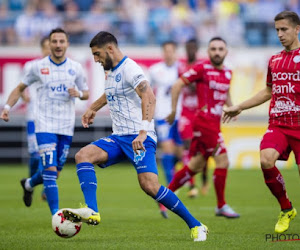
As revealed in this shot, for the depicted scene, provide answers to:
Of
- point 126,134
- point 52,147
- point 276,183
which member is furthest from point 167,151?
point 126,134

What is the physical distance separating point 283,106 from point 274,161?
69cm

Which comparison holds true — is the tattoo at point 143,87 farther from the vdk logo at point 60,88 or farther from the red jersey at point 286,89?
the vdk logo at point 60,88

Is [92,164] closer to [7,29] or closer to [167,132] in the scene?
[167,132]

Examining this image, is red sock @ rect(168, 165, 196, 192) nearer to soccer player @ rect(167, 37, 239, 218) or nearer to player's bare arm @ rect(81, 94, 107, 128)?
soccer player @ rect(167, 37, 239, 218)

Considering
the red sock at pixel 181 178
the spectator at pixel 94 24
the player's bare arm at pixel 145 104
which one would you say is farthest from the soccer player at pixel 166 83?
the spectator at pixel 94 24

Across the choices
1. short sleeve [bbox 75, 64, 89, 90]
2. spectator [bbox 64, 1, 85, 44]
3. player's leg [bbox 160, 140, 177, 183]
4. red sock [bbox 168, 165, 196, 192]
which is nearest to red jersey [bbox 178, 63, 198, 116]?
player's leg [bbox 160, 140, 177, 183]

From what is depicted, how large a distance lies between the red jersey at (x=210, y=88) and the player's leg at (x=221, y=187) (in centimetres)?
50

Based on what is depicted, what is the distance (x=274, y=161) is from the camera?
848 cm

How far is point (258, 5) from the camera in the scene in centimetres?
2370

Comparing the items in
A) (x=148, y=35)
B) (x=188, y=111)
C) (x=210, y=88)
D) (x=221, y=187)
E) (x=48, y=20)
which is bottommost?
(x=221, y=187)

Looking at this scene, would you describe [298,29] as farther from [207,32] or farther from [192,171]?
[207,32]

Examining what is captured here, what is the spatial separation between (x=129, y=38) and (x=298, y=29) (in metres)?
14.8

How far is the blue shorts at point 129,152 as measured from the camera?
7.92 metres

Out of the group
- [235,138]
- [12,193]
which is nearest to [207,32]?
[235,138]
